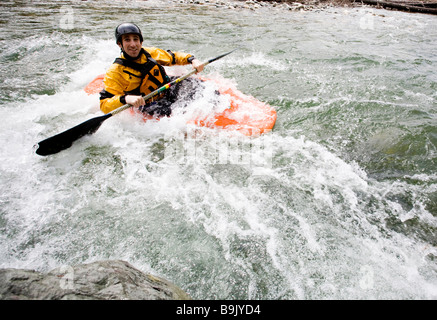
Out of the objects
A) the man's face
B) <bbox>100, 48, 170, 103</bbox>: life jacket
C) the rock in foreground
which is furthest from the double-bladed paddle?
the rock in foreground

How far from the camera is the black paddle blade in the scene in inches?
132

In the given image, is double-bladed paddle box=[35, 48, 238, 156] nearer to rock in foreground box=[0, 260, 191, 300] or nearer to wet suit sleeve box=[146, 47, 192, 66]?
wet suit sleeve box=[146, 47, 192, 66]

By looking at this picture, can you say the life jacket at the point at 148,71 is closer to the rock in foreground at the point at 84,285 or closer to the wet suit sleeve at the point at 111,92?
the wet suit sleeve at the point at 111,92

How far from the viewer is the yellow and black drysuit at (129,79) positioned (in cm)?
367

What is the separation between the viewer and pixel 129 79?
3803 mm

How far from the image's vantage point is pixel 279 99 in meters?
5.00

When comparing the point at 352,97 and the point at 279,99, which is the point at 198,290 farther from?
the point at 352,97

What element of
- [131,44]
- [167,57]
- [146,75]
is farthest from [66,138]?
[167,57]

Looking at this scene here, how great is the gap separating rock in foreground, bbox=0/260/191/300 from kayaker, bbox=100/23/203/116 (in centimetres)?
246

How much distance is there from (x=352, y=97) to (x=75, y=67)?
6.63 metres

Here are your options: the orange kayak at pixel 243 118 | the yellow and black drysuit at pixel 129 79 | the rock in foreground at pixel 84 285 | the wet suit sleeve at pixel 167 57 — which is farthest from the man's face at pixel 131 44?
the rock in foreground at pixel 84 285

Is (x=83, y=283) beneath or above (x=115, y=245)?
above
